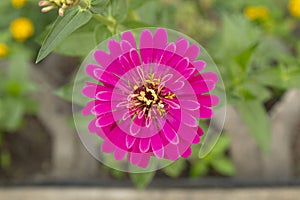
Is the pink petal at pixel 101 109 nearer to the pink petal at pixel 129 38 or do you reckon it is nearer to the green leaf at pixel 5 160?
the pink petal at pixel 129 38

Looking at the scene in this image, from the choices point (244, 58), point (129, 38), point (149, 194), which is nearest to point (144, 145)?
point (129, 38)

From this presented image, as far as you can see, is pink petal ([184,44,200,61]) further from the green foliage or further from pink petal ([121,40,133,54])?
the green foliage

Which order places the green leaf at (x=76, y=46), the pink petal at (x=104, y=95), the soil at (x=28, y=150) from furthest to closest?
the soil at (x=28, y=150), the green leaf at (x=76, y=46), the pink petal at (x=104, y=95)

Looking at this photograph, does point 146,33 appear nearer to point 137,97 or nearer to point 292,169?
point 137,97

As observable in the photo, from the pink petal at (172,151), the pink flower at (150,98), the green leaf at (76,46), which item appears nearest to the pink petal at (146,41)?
the pink flower at (150,98)

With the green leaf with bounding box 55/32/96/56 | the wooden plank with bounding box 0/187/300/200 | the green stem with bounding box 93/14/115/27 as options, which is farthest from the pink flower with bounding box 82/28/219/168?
the wooden plank with bounding box 0/187/300/200

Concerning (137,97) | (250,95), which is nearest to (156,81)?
(137,97)

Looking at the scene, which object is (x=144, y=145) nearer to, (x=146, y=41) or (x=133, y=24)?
(x=146, y=41)
